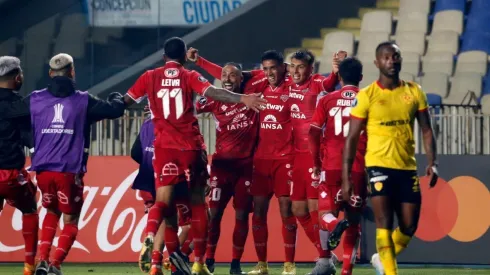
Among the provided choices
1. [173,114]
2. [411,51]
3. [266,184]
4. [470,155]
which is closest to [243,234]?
[266,184]

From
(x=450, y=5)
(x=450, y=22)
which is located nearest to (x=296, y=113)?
(x=450, y=22)

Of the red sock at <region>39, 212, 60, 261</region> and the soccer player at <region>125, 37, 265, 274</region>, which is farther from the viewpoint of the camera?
the soccer player at <region>125, 37, 265, 274</region>

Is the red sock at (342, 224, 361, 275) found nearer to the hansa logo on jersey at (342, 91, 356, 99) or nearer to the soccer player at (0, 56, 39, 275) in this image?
the hansa logo on jersey at (342, 91, 356, 99)

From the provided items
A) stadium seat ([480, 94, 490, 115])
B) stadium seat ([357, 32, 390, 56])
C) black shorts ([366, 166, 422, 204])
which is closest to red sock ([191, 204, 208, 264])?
black shorts ([366, 166, 422, 204])

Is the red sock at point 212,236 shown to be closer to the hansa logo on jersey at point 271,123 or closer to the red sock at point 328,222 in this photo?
the hansa logo on jersey at point 271,123

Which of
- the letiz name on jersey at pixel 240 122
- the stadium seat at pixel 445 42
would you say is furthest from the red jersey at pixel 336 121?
the stadium seat at pixel 445 42

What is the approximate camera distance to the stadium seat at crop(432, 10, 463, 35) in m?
22.7

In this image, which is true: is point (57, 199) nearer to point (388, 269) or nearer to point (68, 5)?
point (388, 269)

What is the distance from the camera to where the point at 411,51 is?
22.5 metres

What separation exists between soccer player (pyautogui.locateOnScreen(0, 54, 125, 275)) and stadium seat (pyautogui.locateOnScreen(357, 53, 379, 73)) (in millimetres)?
10289

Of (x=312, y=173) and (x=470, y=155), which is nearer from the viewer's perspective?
(x=312, y=173)

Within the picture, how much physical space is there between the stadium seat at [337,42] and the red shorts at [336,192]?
10.6 metres

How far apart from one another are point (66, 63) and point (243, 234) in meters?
3.19

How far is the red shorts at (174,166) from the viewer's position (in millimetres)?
12148
